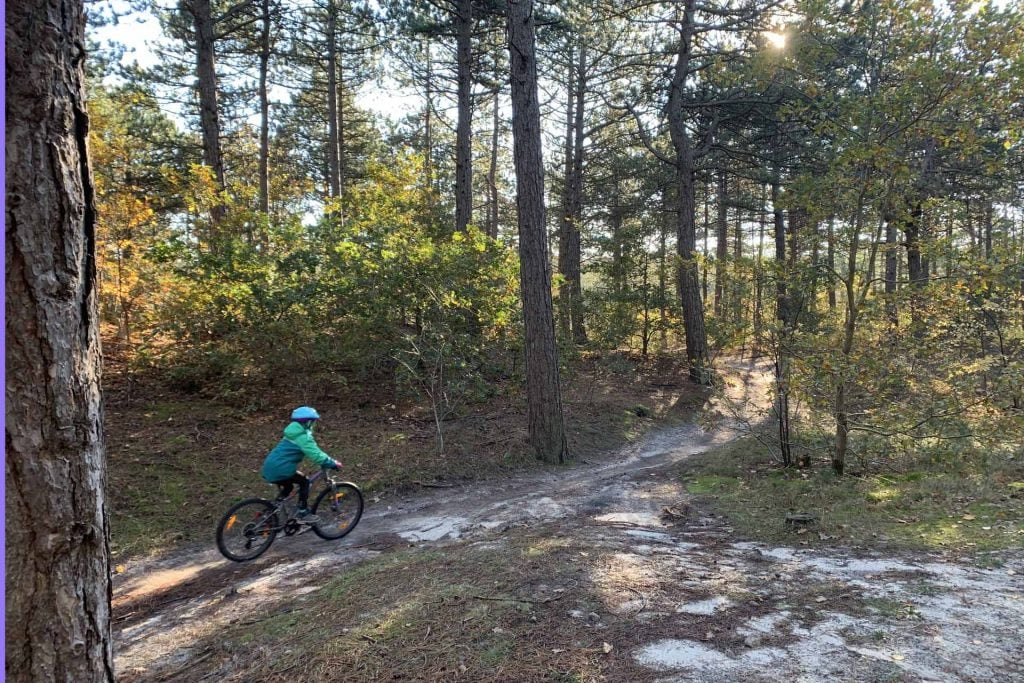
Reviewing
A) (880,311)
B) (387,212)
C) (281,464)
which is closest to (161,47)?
(387,212)

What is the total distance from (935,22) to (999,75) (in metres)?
0.92

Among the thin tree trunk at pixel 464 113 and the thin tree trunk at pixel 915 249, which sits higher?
the thin tree trunk at pixel 464 113

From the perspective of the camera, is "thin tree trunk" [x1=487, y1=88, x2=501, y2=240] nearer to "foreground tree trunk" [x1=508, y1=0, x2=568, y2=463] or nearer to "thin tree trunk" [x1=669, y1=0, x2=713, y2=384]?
"thin tree trunk" [x1=669, y1=0, x2=713, y2=384]

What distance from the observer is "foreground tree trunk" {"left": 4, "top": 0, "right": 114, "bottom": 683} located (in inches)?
Answer: 72.4

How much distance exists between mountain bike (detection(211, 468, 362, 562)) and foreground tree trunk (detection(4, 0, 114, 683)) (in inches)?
155

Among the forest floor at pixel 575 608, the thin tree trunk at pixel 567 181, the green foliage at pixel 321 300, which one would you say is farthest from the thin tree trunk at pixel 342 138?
the forest floor at pixel 575 608

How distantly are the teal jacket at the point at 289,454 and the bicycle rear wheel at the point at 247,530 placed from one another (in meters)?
0.31

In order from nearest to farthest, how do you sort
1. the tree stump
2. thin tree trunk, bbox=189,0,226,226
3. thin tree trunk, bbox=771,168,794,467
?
1. the tree stump
2. thin tree trunk, bbox=771,168,794,467
3. thin tree trunk, bbox=189,0,226,226

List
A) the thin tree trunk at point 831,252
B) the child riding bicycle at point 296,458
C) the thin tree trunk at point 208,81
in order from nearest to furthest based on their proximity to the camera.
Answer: the child riding bicycle at point 296,458 < the thin tree trunk at point 831,252 < the thin tree trunk at point 208,81

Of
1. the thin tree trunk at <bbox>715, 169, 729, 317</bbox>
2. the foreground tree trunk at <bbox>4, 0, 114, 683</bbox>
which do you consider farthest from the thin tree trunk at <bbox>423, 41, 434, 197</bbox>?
the foreground tree trunk at <bbox>4, 0, 114, 683</bbox>

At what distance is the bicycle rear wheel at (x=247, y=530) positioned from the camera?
557 cm

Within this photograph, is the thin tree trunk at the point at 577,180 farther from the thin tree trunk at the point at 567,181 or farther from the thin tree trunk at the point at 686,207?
the thin tree trunk at the point at 686,207

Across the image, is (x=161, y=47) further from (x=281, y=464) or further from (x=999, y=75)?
(x=999, y=75)

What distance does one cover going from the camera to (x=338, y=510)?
6.34 m
